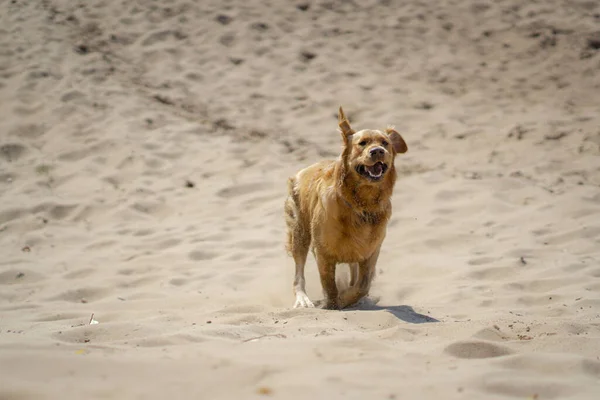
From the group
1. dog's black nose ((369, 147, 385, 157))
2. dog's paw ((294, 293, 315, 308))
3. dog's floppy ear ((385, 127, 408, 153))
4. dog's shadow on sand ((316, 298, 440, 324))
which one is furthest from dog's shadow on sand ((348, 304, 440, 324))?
dog's floppy ear ((385, 127, 408, 153))

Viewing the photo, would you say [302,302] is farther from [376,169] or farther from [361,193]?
[376,169]

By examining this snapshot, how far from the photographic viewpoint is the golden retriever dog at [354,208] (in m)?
5.23

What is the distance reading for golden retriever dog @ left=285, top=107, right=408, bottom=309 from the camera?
523 centimetres

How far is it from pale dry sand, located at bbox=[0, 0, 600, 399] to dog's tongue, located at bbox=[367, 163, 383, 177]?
104 cm

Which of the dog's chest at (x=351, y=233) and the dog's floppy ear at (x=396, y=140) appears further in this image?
the dog's floppy ear at (x=396, y=140)

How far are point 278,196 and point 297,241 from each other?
2.57 metres

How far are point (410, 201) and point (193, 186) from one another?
2.78 m

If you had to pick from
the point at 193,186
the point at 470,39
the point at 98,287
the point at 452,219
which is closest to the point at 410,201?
the point at 452,219

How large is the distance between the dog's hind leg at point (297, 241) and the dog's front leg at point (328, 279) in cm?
16

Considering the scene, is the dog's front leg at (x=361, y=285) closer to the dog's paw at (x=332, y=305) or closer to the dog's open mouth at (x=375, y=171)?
the dog's paw at (x=332, y=305)

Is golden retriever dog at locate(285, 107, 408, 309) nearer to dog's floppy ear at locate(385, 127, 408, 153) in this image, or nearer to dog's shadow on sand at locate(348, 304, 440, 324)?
dog's floppy ear at locate(385, 127, 408, 153)

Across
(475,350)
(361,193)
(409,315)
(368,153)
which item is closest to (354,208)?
(361,193)

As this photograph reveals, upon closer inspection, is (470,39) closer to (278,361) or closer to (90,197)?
(90,197)

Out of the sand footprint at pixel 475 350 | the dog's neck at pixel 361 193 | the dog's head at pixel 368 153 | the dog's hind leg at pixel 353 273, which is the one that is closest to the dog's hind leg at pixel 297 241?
the dog's hind leg at pixel 353 273
